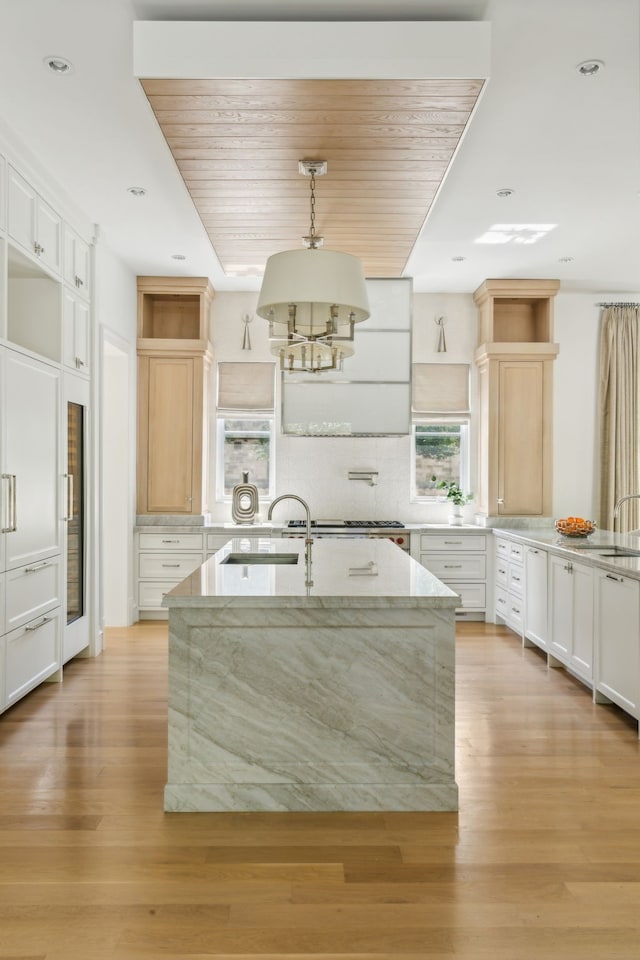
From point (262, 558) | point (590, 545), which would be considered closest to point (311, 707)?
point (262, 558)

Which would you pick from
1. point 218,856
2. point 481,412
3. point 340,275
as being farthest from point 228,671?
point 481,412

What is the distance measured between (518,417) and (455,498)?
0.94 m

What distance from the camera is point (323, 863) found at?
230 cm

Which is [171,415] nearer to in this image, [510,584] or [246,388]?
[246,388]

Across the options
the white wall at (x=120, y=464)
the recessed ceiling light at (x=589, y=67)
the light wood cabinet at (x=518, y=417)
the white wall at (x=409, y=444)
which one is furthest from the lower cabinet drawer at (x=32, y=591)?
the light wood cabinet at (x=518, y=417)

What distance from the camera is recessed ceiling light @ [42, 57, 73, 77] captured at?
3.00m

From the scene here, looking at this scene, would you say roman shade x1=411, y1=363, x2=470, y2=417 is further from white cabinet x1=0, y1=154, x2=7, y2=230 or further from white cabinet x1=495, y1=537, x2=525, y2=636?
white cabinet x1=0, y1=154, x2=7, y2=230

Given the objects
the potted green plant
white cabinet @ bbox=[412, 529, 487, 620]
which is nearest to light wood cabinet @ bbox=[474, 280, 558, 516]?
the potted green plant

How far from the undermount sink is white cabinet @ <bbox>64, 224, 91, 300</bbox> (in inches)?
85.7

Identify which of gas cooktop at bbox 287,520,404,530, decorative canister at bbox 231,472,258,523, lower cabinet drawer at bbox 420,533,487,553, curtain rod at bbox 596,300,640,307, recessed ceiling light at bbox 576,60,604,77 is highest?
recessed ceiling light at bbox 576,60,604,77

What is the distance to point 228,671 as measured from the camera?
2.65 m

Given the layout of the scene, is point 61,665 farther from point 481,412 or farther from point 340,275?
point 481,412

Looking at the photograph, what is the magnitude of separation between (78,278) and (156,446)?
1.95 metres

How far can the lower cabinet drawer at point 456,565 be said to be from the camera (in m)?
6.16
